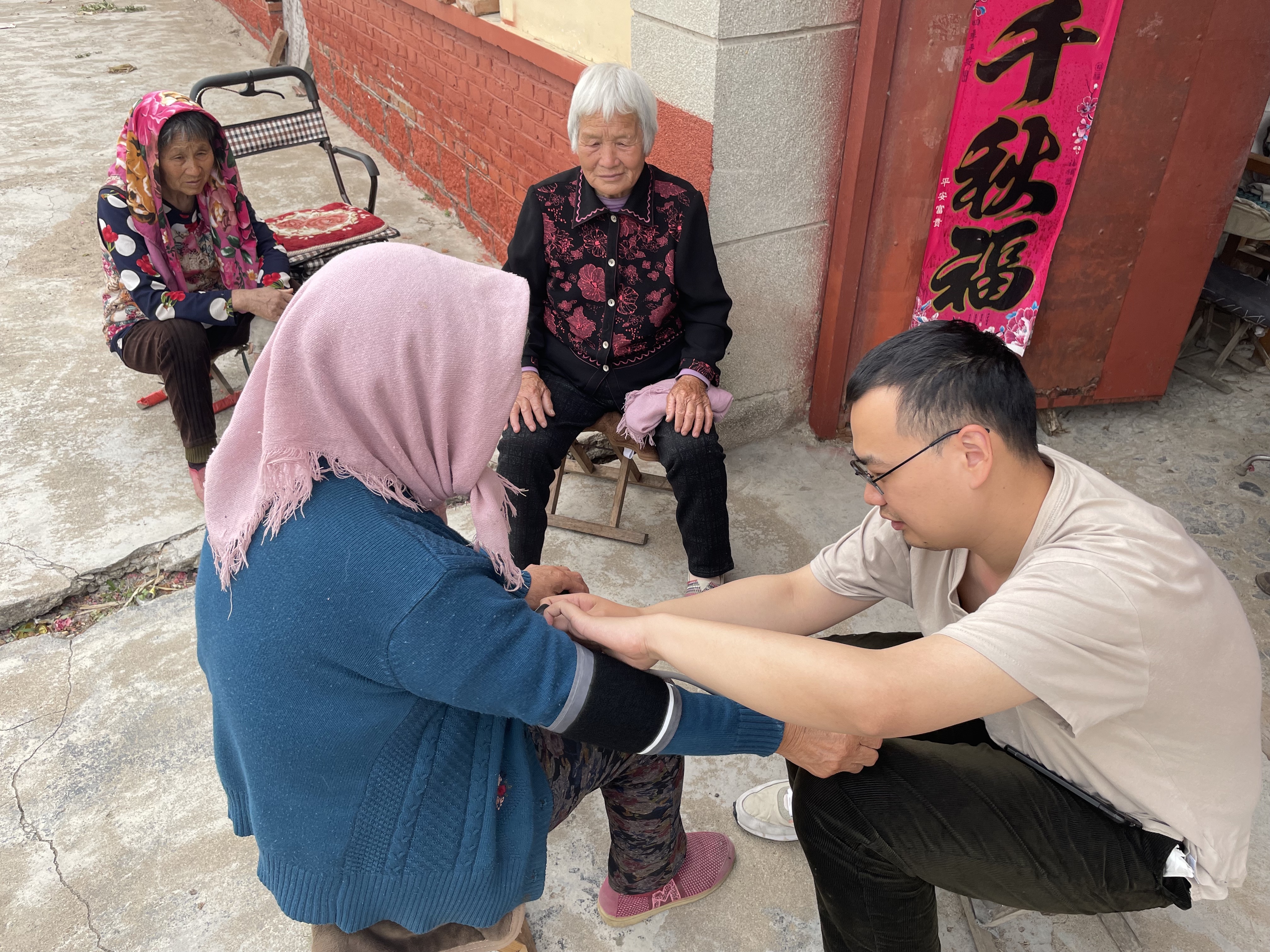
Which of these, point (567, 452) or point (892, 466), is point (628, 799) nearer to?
point (892, 466)

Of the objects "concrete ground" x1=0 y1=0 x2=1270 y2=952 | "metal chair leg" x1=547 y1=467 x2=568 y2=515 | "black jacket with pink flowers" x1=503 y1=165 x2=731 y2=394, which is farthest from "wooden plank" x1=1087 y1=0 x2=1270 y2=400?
"metal chair leg" x1=547 y1=467 x2=568 y2=515

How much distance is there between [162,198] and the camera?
3.45 m

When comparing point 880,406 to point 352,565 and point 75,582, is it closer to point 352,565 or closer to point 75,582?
point 352,565

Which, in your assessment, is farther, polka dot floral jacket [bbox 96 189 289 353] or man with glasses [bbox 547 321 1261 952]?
polka dot floral jacket [bbox 96 189 289 353]

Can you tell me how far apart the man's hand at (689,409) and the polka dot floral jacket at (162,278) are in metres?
1.93

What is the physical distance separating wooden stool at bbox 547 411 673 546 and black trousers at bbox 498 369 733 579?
62mm

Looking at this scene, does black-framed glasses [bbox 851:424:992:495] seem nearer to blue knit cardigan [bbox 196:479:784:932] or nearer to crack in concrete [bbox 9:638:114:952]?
blue knit cardigan [bbox 196:479:784:932]

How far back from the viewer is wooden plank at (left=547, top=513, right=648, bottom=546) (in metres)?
3.33

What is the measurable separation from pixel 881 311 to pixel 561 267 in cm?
137

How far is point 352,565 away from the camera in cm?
126

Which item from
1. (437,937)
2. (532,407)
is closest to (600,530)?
(532,407)

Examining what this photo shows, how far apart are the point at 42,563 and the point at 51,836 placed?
123 cm

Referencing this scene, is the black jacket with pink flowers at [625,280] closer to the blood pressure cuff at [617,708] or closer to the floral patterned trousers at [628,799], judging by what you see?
the floral patterned trousers at [628,799]

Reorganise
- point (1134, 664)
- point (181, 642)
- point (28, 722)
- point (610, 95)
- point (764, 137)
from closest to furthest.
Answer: point (1134, 664)
point (28, 722)
point (610, 95)
point (181, 642)
point (764, 137)
